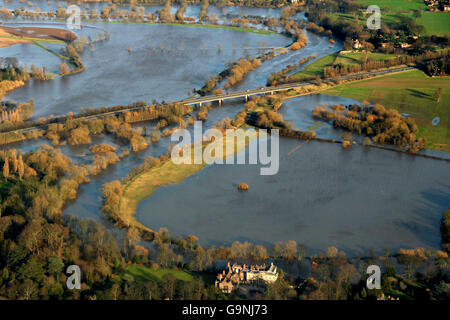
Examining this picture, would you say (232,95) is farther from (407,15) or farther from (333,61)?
(407,15)

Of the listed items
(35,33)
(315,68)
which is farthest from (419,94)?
(35,33)

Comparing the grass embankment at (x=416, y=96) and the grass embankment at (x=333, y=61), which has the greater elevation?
the grass embankment at (x=333, y=61)

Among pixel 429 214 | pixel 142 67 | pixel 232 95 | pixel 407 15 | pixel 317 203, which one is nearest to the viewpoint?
pixel 429 214

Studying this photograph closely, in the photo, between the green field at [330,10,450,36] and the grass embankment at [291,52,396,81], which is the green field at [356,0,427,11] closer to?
the green field at [330,10,450,36]

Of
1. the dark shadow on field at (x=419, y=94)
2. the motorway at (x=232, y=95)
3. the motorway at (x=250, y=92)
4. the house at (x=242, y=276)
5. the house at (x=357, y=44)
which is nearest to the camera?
the house at (x=242, y=276)

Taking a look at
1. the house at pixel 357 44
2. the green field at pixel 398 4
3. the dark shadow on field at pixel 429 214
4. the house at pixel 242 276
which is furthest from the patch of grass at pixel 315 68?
the house at pixel 242 276

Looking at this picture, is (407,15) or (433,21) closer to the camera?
(433,21)

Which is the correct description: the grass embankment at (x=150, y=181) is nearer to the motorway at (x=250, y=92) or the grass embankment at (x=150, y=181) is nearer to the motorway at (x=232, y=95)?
the motorway at (x=232, y=95)
